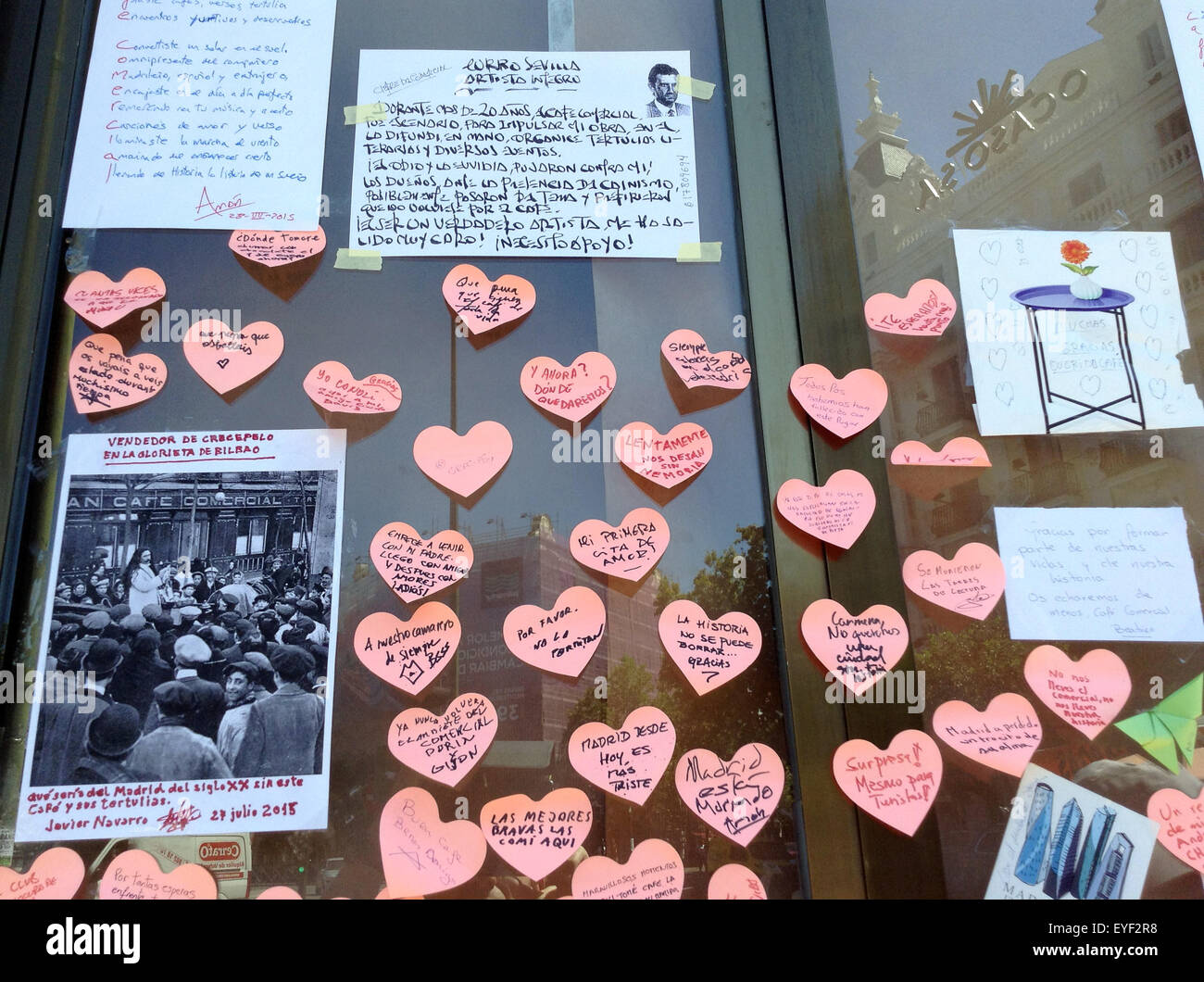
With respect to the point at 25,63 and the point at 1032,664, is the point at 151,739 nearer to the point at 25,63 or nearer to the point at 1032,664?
the point at 25,63

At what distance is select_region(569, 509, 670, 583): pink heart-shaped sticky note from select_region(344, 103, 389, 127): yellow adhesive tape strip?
88 centimetres

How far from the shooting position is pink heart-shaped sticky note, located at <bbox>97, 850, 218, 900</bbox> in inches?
54.4

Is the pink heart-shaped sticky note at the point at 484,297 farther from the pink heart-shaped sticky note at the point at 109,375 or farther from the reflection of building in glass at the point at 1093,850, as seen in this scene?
the reflection of building in glass at the point at 1093,850

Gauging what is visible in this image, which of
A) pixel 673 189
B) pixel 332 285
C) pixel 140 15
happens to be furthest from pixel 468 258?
pixel 140 15

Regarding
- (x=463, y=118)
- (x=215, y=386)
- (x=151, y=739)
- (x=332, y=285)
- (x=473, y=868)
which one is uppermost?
(x=463, y=118)

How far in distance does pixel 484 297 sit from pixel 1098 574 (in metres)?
1.19

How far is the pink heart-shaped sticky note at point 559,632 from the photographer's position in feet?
4.96

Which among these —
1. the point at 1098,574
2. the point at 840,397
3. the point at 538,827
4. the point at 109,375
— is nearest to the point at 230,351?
the point at 109,375

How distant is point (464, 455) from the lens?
5.27 ft

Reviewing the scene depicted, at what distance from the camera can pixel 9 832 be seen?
1.41 meters

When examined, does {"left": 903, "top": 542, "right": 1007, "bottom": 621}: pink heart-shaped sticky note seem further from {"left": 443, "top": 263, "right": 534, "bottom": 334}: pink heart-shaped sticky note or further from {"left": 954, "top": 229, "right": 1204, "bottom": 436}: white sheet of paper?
{"left": 443, "top": 263, "right": 534, "bottom": 334}: pink heart-shaped sticky note

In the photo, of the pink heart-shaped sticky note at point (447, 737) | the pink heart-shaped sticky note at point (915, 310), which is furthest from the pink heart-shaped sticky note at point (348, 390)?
the pink heart-shaped sticky note at point (915, 310)

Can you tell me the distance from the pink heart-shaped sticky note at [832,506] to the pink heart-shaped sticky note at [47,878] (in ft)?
4.07
